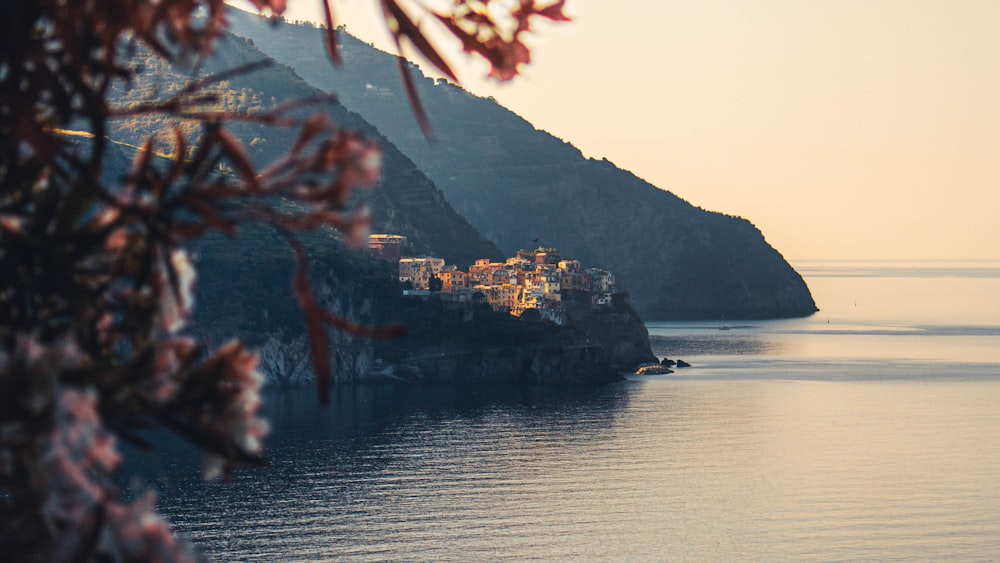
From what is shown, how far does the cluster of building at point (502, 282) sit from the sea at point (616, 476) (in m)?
15.4

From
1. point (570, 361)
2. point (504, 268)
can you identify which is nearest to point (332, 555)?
point (570, 361)

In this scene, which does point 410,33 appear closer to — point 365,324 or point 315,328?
point 315,328

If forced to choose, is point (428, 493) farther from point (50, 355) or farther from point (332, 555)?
point (50, 355)

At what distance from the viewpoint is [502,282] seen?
140 m

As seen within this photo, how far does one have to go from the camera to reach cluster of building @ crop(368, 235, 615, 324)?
5094 inches

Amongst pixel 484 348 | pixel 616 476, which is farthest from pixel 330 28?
pixel 484 348

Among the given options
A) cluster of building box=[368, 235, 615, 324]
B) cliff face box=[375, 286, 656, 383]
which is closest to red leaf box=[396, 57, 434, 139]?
cliff face box=[375, 286, 656, 383]

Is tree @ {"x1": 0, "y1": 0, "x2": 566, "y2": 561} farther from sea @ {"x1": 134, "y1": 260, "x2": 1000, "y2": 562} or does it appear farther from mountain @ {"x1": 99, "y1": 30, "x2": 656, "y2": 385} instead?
mountain @ {"x1": 99, "y1": 30, "x2": 656, "y2": 385}

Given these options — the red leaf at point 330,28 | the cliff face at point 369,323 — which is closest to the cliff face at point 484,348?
the cliff face at point 369,323

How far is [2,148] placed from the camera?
2555mm

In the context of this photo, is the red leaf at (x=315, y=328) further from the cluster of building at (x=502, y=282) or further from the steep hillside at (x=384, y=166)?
the steep hillside at (x=384, y=166)

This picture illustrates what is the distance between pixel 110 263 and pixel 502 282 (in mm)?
137202

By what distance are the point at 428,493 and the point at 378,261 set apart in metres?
64.9

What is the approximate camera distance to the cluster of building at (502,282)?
129 metres
